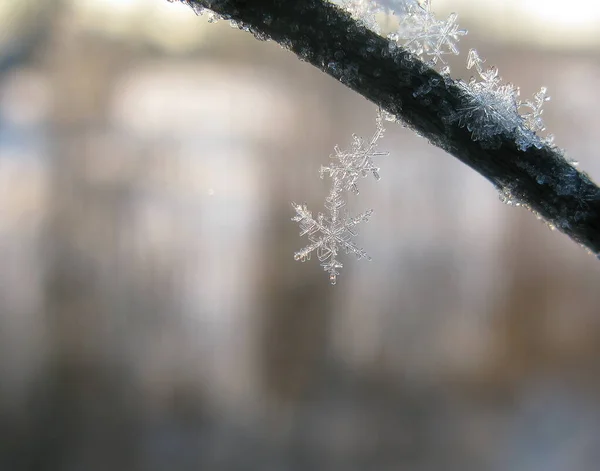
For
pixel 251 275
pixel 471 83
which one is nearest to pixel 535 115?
pixel 471 83

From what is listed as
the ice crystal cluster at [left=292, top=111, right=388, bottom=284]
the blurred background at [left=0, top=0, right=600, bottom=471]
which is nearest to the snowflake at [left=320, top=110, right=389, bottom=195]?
the ice crystal cluster at [left=292, top=111, right=388, bottom=284]

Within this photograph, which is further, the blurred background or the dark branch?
the blurred background

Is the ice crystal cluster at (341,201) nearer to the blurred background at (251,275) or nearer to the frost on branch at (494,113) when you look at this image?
the frost on branch at (494,113)

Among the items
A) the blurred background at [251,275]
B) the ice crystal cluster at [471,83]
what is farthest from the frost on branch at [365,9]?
the blurred background at [251,275]

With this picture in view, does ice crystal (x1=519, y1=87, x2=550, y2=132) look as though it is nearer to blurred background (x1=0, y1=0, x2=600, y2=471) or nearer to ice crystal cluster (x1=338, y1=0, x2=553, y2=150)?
ice crystal cluster (x1=338, y1=0, x2=553, y2=150)

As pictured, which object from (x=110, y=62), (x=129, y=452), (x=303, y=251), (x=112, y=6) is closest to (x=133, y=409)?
(x=129, y=452)

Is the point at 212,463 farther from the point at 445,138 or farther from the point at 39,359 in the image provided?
the point at 445,138

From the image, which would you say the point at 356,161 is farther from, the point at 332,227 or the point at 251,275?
the point at 251,275
